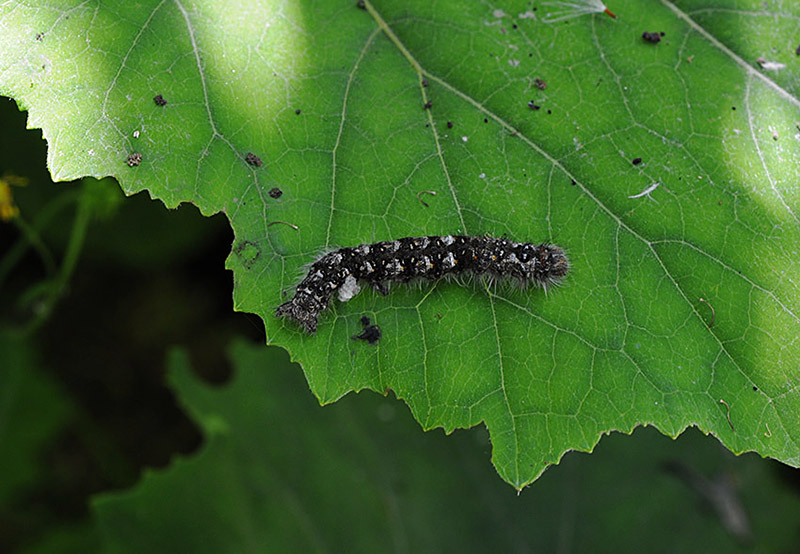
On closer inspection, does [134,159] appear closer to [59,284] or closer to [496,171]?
[496,171]

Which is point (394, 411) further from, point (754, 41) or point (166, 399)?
point (754, 41)

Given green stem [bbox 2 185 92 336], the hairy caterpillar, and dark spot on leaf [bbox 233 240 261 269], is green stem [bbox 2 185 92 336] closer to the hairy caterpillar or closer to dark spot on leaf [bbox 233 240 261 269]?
dark spot on leaf [bbox 233 240 261 269]

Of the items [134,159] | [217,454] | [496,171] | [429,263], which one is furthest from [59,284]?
[496,171]

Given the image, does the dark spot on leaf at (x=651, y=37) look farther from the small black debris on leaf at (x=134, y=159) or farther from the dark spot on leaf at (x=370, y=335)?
the small black debris on leaf at (x=134, y=159)

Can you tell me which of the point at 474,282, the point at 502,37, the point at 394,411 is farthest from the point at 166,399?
the point at 502,37

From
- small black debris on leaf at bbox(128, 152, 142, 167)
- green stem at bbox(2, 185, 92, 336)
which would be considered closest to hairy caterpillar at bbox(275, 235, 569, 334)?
small black debris on leaf at bbox(128, 152, 142, 167)
